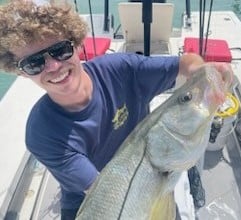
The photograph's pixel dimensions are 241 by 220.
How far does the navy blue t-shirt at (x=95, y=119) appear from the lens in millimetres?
→ 1794

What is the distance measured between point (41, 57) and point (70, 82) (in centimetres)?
15

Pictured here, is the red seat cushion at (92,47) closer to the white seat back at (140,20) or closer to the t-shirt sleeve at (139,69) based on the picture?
the white seat back at (140,20)

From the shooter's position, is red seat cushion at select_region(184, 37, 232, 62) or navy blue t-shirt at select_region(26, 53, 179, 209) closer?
navy blue t-shirt at select_region(26, 53, 179, 209)

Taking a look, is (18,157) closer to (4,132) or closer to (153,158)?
(4,132)

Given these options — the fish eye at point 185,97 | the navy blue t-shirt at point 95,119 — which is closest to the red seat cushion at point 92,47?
the navy blue t-shirt at point 95,119

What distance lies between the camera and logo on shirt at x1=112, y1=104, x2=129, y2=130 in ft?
6.56

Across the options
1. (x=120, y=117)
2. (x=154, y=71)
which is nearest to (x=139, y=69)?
(x=154, y=71)

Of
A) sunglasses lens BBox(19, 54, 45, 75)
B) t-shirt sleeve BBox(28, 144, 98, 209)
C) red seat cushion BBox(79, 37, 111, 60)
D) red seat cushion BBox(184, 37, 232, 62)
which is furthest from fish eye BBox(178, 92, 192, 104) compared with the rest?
red seat cushion BBox(79, 37, 111, 60)

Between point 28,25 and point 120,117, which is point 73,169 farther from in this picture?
point 28,25

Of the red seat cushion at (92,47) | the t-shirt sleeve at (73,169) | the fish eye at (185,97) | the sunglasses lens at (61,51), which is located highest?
the fish eye at (185,97)

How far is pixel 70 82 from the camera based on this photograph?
5.81 feet

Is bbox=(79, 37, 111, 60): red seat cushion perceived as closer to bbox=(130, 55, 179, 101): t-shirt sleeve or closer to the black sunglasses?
bbox=(130, 55, 179, 101): t-shirt sleeve

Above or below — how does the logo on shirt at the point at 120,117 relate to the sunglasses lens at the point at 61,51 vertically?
below

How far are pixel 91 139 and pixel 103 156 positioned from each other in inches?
7.6
